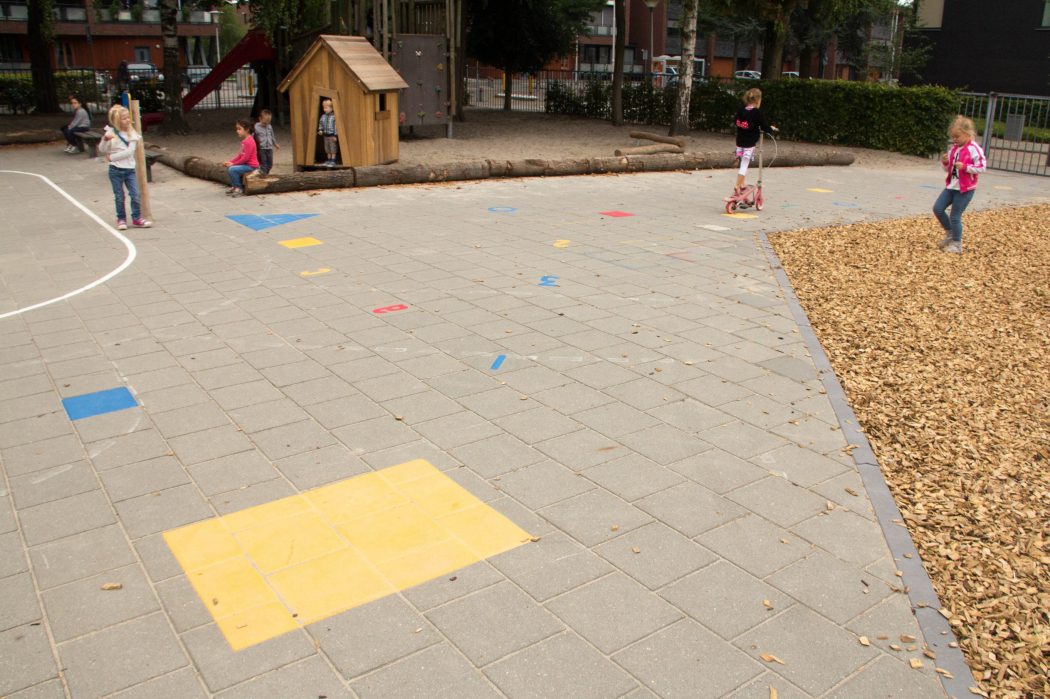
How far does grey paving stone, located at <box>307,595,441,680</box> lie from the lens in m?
3.31

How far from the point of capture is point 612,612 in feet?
11.8

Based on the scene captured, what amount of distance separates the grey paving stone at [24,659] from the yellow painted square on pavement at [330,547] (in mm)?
616

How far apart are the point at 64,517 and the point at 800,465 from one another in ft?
13.4

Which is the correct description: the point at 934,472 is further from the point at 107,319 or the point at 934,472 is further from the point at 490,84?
the point at 490,84

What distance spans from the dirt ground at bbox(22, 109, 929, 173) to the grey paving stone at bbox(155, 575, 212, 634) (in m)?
14.2

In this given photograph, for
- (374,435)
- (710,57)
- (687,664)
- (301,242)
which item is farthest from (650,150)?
(710,57)

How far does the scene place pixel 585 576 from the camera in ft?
12.7

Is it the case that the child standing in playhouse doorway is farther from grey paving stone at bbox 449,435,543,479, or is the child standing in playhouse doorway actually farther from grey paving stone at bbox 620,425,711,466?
grey paving stone at bbox 620,425,711,466

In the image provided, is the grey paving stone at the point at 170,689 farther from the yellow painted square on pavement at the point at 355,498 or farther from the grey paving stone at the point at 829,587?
the grey paving stone at the point at 829,587

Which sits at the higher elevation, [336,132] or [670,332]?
[336,132]

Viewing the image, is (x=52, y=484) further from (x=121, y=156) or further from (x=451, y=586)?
(x=121, y=156)

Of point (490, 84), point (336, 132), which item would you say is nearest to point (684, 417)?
point (336, 132)

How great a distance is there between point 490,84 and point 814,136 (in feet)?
68.4

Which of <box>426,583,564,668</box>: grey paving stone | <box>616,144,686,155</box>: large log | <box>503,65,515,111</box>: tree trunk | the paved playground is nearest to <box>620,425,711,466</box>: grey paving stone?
the paved playground
